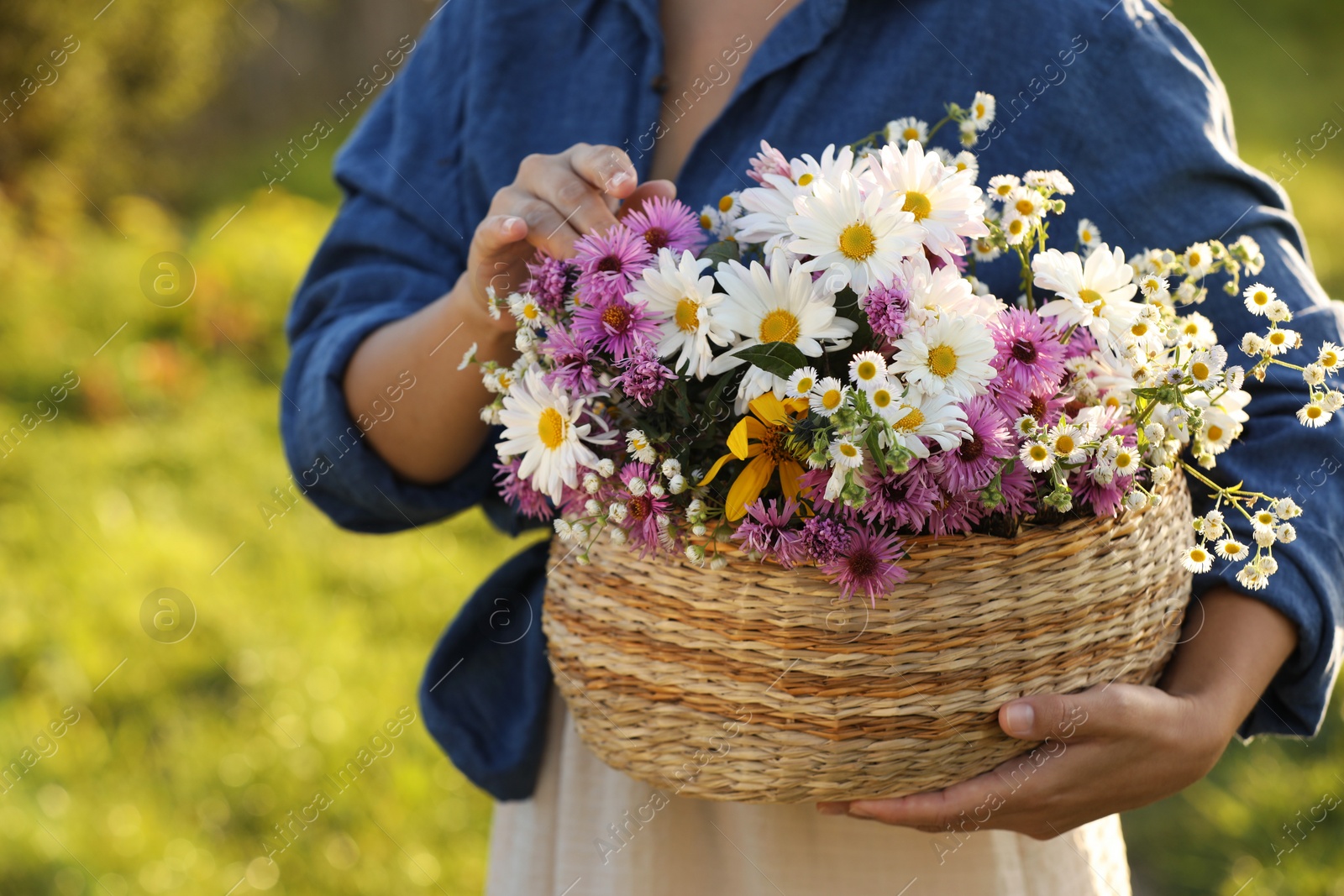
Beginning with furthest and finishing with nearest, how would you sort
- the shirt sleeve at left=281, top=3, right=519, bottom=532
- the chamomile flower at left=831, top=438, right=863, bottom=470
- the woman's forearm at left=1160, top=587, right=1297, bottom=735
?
1. the shirt sleeve at left=281, top=3, right=519, bottom=532
2. the woman's forearm at left=1160, top=587, right=1297, bottom=735
3. the chamomile flower at left=831, top=438, right=863, bottom=470

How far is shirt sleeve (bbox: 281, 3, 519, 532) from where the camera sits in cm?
133

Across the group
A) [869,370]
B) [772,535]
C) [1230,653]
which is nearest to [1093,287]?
[869,370]

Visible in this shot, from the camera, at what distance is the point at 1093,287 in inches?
34.7

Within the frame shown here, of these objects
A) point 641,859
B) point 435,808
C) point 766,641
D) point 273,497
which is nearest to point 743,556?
point 766,641

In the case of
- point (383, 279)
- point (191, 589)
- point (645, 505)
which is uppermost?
point (645, 505)

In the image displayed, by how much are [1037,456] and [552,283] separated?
42 centimetres

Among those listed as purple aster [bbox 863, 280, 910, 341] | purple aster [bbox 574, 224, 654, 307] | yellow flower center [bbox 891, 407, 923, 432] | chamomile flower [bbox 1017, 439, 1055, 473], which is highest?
purple aster [bbox 863, 280, 910, 341]

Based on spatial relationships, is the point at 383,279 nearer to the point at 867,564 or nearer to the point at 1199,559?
the point at 867,564

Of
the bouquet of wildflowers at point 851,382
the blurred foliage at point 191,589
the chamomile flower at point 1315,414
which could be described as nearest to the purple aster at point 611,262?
the bouquet of wildflowers at point 851,382

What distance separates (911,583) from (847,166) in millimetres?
337

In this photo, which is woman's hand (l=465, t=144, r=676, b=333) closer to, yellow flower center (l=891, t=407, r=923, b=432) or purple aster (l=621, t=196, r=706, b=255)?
purple aster (l=621, t=196, r=706, b=255)

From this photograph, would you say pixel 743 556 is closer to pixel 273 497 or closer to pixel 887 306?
pixel 887 306

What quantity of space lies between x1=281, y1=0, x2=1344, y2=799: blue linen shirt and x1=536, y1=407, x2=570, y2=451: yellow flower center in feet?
1.55

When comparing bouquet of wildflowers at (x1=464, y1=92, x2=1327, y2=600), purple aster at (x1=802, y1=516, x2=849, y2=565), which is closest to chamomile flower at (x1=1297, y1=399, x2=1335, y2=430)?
bouquet of wildflowers at (x1=464, y1=92, x2=1327, y2=600)
